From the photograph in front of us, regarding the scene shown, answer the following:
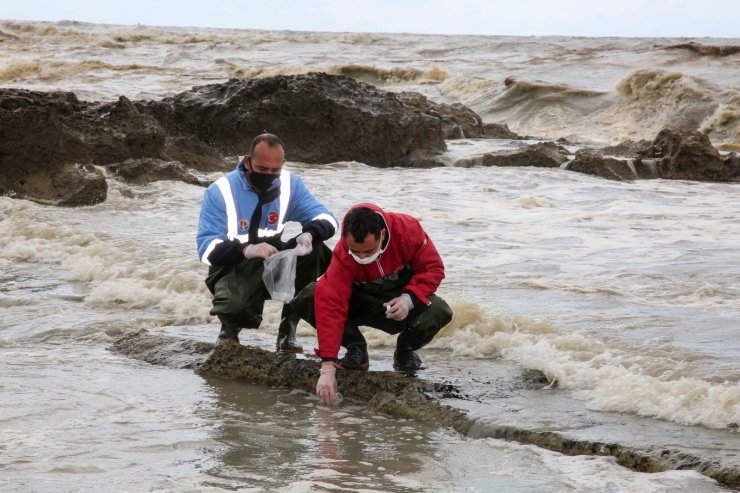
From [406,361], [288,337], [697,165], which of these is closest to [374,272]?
[406,361]

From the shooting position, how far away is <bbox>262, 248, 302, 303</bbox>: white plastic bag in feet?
17.2

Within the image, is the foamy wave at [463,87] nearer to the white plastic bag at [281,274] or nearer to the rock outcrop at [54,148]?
the rock outcrop at [54,148]

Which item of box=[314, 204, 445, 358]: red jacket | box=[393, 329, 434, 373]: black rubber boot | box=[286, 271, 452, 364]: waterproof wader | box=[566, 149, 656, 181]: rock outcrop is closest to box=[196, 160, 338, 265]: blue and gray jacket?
box=[286, 271, 452, 364]: waterproof wader

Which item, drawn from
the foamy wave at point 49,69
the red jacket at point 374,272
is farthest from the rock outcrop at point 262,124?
the foamy wave at point 49,69

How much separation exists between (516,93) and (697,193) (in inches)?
478

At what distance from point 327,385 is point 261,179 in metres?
1.24

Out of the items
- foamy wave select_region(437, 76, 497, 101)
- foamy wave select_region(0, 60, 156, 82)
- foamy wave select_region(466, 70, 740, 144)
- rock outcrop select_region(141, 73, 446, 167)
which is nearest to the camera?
rock outcrop select_region(141, 73, 446, 167)

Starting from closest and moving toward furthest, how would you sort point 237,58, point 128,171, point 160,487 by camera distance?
point 160,487, point 128,171, point 237,58

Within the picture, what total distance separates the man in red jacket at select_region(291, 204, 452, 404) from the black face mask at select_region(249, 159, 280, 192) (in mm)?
667

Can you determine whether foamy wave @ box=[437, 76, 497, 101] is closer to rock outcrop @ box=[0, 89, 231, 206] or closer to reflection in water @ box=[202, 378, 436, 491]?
rock outcrop @ box=[0, 89, 231, 206]

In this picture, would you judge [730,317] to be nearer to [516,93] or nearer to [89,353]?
[89,353]

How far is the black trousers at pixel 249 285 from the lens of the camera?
5.42m

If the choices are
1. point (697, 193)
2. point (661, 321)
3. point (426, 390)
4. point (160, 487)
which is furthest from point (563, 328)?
point (697, 193)

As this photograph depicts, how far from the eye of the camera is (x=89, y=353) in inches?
236
